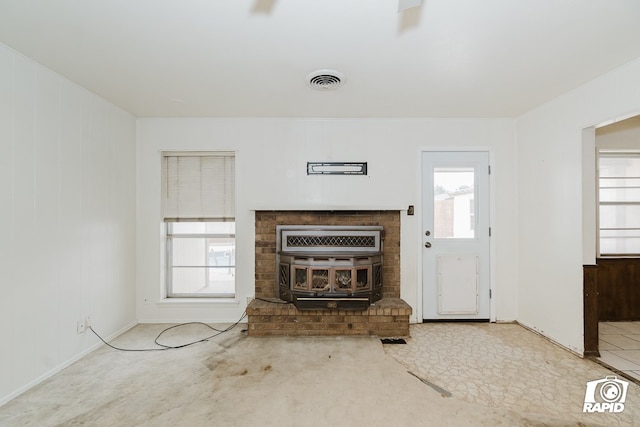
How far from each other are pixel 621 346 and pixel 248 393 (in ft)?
11.3

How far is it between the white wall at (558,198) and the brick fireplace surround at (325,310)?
1418mm

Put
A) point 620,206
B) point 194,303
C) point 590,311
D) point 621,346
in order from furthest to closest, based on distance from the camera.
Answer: point 620,206
point 194,303
point 621,346
point 590,311

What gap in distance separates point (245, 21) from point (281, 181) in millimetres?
1866

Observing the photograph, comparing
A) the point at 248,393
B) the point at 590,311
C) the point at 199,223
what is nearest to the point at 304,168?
the point at 199,223

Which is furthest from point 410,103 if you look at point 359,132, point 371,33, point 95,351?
point 95,351

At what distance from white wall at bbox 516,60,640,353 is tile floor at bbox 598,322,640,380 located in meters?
0.26

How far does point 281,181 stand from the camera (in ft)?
11.3

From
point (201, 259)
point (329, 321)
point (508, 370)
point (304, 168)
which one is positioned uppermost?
point (304, 168)

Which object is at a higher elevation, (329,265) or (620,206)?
(620,206)

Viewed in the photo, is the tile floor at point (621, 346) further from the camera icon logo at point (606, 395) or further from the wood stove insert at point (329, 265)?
the wood stove insert at point (329, 265)

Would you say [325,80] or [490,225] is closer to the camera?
[325,80]

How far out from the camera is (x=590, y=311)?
8.43 ft

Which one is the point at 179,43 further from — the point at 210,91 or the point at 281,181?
the point at 281,181

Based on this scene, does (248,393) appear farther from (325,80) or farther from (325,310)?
(325,80)
